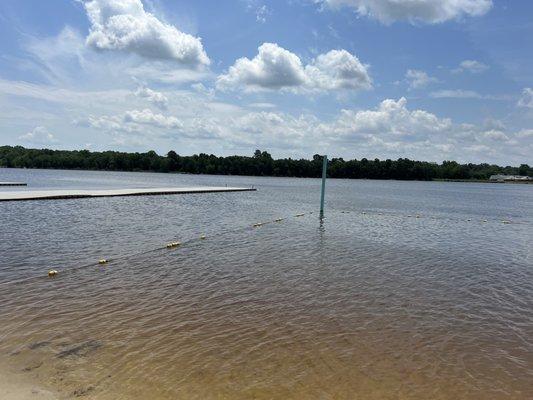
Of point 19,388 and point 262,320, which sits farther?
point 262,320

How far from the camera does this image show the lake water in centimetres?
629

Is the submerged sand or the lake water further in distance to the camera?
the lake water

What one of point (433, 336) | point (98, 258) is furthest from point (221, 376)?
point (98, 258)

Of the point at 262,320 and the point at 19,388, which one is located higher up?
the point at 19,388

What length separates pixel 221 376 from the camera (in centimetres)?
637

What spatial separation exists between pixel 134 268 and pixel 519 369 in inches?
407

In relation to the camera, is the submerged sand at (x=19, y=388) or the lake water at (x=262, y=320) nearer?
the submerged sand at (x=19, y=388)

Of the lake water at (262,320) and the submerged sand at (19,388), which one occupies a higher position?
the submerged sand at (19,388)

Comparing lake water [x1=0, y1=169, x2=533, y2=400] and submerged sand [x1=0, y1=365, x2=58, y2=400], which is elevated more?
submerged sand [x1=0, y1=365, x2=58, y2=400]

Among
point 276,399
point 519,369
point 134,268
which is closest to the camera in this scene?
point 276,399

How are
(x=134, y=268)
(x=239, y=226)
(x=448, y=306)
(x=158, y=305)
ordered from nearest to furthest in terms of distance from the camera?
(x=158, y=305) < (x=448, y=306) < (x=134, y=268) < (x=239, y=226)

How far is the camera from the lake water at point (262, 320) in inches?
248

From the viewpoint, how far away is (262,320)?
29.3 ft

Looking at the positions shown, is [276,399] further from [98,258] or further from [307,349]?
[98,258]
